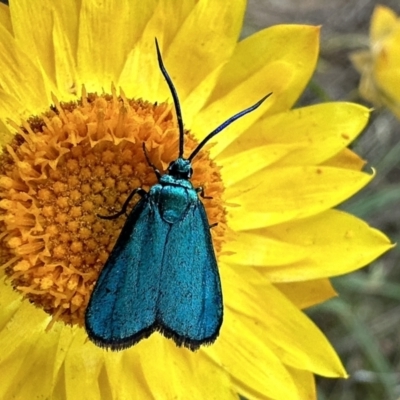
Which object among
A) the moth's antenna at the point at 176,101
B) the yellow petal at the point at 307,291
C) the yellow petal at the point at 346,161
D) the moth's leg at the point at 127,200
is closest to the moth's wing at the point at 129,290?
the moth's leg at the point at 127,200

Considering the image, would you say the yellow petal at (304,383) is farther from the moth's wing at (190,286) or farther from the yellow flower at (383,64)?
the yellow flower at (383,64)

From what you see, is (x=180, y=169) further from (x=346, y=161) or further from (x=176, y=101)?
(x=346, y=161)

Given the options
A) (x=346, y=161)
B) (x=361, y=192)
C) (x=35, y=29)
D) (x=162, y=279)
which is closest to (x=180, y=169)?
(x=162, y=279)

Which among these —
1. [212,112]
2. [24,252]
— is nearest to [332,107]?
[212,112]

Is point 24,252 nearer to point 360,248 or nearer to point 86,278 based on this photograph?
point 86,278

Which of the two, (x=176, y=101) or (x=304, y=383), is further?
(x=304, y=383)

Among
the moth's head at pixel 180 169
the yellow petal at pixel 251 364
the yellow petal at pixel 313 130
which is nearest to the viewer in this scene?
the moth's head at pixel 180 169

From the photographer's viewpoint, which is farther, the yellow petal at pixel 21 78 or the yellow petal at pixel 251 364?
the yellow petal at pixel 251 364
